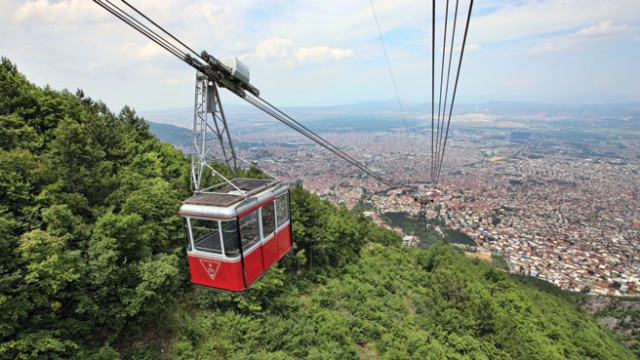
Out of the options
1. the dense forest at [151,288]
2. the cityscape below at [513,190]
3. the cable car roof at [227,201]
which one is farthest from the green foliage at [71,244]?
the cityscape below at [513,190]

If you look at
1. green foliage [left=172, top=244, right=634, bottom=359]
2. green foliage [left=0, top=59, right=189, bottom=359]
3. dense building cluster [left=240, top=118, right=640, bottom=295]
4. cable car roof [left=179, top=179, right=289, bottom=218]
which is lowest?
dense building cluster [left=240, top=118, right=640, bottom=295]

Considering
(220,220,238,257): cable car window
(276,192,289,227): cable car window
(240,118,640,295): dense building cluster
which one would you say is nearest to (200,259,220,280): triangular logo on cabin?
(220,220,238,257): cable car window

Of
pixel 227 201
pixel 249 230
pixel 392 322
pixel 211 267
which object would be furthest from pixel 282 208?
pixel 392 322

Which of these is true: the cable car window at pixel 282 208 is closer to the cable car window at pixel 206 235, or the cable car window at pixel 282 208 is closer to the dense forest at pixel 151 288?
the cable car window at pixel 206 235

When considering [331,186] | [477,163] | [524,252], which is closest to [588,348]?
[524,252]

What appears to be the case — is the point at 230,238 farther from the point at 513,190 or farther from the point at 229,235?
the point at 513,190

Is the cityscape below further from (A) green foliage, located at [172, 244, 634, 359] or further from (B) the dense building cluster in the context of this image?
(A) green foliage, located at [172, 244, 634, 359]
